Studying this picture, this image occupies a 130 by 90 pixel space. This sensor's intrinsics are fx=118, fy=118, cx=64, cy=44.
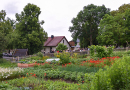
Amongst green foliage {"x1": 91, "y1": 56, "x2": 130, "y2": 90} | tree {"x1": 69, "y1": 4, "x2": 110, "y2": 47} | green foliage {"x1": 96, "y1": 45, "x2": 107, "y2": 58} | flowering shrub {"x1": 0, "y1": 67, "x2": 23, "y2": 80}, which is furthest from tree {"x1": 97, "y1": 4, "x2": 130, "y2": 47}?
green foliage {"x1": 91, "y1": 56, "x2": 130, "y2": 90}

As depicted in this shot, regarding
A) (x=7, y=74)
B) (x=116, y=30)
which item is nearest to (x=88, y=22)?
(x=116, y=30)

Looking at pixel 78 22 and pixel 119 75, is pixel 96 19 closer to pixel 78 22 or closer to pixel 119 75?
pixel 78 22

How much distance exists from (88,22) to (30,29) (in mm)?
20894

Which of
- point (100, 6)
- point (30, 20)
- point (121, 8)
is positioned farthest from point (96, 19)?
point (30, 20)

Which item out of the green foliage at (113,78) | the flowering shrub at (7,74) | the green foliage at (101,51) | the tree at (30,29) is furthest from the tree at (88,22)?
the green foliage at (113,78)

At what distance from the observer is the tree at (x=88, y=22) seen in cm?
3547

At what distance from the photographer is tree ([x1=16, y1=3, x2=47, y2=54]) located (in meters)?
23.5

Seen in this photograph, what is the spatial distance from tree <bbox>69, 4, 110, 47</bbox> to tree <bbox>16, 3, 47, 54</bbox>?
14646 mm

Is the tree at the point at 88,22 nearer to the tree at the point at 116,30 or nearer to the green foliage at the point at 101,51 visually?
the tree at the point at 116,30

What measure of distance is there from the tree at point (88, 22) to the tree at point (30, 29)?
48.0ft

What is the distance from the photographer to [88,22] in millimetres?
38469

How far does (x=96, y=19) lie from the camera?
119ft

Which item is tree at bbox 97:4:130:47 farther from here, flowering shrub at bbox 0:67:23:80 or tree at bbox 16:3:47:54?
flowering shrub at bbox 0:67:23:80

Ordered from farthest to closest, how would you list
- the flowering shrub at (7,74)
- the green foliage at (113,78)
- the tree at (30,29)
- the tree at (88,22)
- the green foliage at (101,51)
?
the tree at (88,22) → the tree at (30,29) → the green foliage at (101,51) → the flowering shrub at (7,74) → the green foliage at (113,78)
